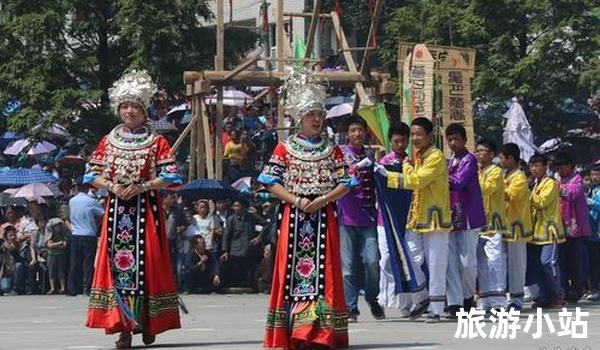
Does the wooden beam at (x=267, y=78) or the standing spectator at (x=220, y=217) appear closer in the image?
the standing spectator at (x=220, y=217)

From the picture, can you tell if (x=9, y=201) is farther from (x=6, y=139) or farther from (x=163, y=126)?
(x=6, y=139)

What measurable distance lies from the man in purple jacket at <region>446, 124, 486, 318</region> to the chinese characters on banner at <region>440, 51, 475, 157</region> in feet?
9.79

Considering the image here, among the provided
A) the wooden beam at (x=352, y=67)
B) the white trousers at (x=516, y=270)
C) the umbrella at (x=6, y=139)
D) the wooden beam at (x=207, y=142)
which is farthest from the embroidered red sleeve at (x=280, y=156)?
the umbrella at (x=6, y=139)

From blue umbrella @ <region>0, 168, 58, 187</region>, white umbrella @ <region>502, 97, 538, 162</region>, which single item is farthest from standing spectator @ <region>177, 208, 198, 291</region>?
blue umbrella @ <region>0, 168, 58, 187</region>

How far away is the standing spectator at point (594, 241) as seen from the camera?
2169 cm

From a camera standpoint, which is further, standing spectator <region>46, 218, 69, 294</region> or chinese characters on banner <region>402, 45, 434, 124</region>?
standing spectator <region>46, 218, 69, 294</region>

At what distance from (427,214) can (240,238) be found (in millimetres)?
8289

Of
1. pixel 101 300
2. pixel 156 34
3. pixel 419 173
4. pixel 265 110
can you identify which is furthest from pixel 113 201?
pixel 265 110

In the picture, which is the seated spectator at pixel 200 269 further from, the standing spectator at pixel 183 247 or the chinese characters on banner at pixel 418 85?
the chinese characters on banner at pixel 418 85

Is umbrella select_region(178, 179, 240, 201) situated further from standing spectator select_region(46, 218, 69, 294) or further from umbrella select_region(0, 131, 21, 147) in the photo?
umbrella select_region(0, 131, 21, 147)

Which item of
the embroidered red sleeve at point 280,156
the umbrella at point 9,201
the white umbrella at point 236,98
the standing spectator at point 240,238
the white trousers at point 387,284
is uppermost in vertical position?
the white umbrella at point 236,98

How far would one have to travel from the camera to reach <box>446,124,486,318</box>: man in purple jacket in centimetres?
1725

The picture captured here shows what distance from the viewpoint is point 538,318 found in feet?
53.7

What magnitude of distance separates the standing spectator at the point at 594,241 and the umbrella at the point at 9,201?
10868 mm
